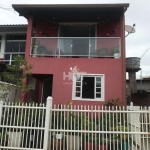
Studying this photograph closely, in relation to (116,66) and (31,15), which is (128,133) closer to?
(116,66)

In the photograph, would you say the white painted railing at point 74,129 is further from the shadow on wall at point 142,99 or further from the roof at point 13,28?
the shadow on wall at point 142,99

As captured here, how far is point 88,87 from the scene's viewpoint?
378 inches

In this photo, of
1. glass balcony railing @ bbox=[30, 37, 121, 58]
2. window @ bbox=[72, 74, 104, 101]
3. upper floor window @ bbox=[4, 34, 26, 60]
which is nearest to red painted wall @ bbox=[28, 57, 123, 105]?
window @ bbox=[72, 74, 104, 101]

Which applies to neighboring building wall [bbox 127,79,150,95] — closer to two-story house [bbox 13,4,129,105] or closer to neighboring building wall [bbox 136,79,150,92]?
neighboring building wall [bbox 136,79,150,92]

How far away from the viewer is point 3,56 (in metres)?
13.3

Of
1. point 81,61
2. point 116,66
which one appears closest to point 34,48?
point 81,61

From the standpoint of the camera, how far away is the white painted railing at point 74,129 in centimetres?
528

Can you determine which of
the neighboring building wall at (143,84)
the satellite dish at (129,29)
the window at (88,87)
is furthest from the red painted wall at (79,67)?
the neighboring building wall at (143,84)

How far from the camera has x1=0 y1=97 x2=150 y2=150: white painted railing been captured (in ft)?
17.3

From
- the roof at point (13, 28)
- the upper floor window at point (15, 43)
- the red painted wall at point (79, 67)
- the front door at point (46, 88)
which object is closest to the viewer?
the red painted wall at point (79, 67)

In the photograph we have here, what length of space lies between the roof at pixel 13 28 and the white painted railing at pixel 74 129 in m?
8.13

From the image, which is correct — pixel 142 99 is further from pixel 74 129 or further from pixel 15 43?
pixel 74 129

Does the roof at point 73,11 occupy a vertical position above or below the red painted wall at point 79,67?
above

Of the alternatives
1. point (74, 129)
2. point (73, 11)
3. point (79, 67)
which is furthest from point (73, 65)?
point (74, 129)
